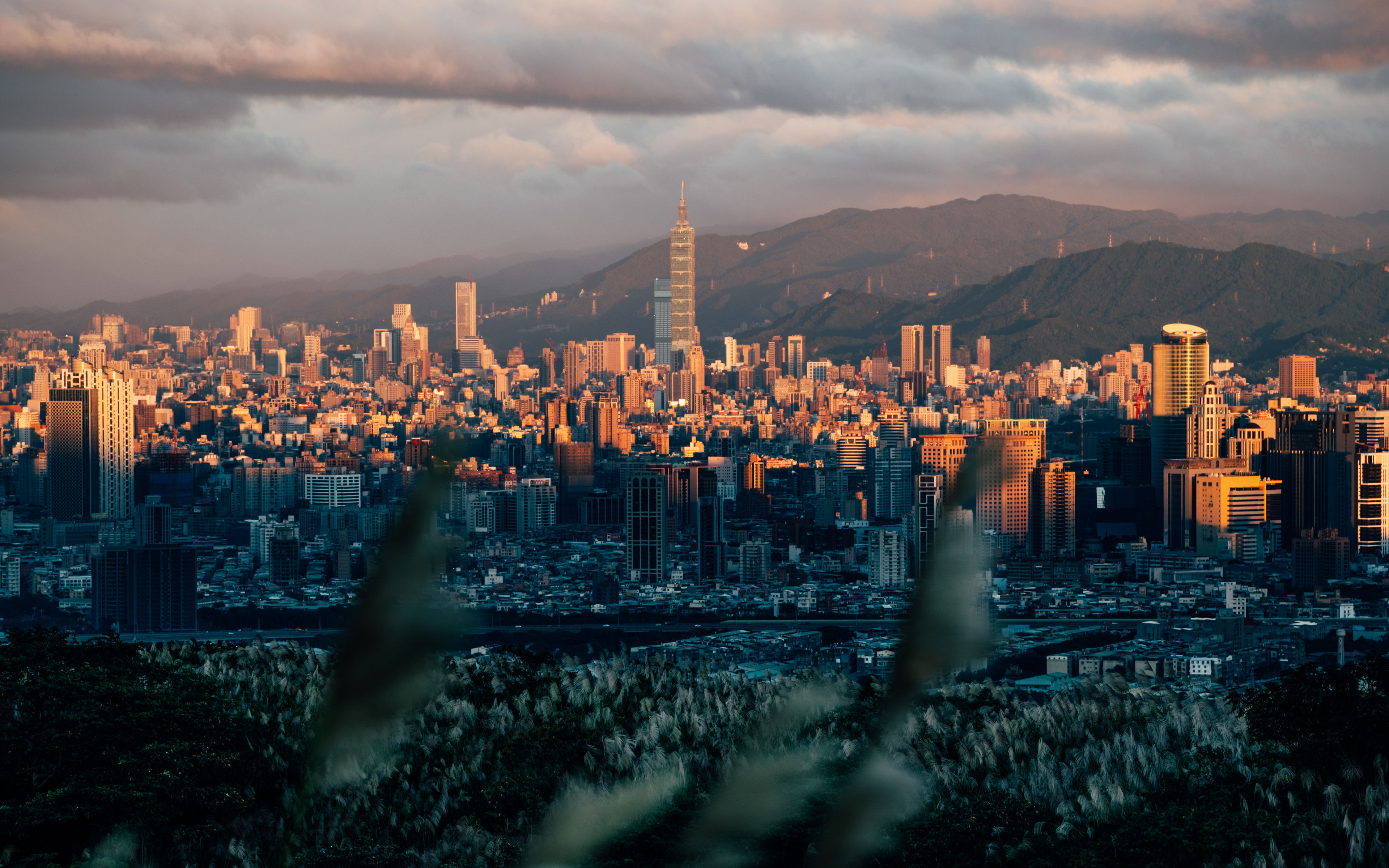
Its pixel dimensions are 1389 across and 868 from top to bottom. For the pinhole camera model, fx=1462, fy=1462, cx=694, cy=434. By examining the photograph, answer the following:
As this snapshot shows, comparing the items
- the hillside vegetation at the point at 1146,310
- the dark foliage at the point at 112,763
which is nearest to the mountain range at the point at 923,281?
the hillside vegetation at the point at 1146,310

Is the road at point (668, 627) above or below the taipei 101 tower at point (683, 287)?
below

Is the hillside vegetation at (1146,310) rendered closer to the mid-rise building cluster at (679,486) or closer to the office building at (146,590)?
the mid-rise building cluster at (679,486)

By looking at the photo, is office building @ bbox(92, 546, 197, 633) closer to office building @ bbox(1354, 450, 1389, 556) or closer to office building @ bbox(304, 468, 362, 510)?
office building @ bbox(304, 468, 362, 510)

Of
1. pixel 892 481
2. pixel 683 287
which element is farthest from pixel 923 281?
pixel 892 481

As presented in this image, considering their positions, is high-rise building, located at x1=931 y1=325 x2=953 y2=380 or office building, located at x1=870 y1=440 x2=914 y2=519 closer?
office building, located at x1=870 y1=440 x2=914 y2=519

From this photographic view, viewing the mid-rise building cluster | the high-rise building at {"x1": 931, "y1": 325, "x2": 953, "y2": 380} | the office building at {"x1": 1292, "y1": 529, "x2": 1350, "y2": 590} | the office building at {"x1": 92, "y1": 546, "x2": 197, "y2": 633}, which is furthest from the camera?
the high-rise building at {"x1": 931, "y1": 325, "x2": 953, "y2": 380}

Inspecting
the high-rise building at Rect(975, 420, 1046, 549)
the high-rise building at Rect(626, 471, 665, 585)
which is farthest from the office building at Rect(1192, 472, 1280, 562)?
the high-rise building at Rect(975, 420, 1046, 549)
